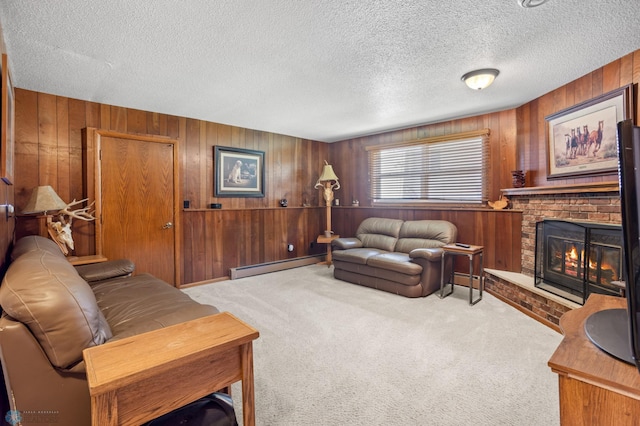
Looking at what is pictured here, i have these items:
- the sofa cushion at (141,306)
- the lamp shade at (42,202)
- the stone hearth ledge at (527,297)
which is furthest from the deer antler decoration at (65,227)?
the stone hearth ledge at (527,297)

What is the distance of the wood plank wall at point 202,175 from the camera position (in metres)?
3.18

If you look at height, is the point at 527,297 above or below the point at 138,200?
below

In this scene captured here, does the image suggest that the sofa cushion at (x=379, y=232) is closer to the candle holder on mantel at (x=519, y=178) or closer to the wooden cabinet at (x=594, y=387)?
the candle holder on mantel at (x=519, y=178)

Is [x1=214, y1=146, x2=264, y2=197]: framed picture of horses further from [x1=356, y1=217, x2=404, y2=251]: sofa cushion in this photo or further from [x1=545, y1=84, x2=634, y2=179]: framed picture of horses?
[x1=545, y1=84, x2=634, y2=179]: framed picture of horses

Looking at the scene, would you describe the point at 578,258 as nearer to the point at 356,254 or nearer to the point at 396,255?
the point at 396,255

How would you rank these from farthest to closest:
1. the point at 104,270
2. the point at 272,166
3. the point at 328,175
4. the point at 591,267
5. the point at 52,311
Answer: the point at 328,175 → the point at 272,166 → the point at 104,270 → the point at 591,267 → the point at 52,311

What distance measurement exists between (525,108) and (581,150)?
3.32 feet

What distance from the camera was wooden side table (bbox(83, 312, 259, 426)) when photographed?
947 millimetres

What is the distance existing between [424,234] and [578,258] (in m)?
1.82

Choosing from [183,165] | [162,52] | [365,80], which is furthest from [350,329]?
[183,165]

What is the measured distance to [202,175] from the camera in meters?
4.45

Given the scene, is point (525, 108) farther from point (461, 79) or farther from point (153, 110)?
point (153, 110)

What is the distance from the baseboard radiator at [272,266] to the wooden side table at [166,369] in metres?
3.48

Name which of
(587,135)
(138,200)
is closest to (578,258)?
(587,135)
